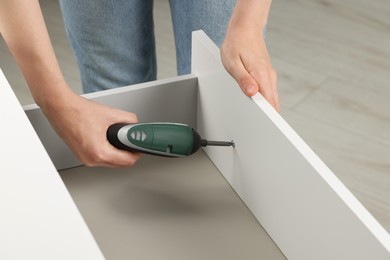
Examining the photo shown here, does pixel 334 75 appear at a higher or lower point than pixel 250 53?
lower

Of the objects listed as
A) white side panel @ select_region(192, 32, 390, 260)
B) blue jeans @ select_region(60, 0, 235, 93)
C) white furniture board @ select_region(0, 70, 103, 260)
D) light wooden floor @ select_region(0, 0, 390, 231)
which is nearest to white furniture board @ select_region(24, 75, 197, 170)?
white side panel @ select_region(192, 32, 390, 260)

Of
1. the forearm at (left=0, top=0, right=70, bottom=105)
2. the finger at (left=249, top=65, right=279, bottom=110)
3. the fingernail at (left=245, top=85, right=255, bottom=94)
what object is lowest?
the finger at (left=249, top=65, right=279, bottom=110)

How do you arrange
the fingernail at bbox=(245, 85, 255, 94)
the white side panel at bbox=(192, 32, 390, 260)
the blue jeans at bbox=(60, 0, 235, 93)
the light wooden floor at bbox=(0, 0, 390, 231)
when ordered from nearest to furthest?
the white side panel at bbox=(192, 32, 390, 260), the fingernail at bbox=(245, 85, 255, 94), the blue jeans at bbox=(60, 0, 235, 93), the light wooden floor at bbox=(0, 0, 390, 231)

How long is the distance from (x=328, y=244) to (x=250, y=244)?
16 centimetres

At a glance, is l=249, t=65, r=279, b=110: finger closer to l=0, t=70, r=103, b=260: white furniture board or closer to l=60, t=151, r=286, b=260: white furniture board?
l=60, t=151, r=286, b=260: white furniture board

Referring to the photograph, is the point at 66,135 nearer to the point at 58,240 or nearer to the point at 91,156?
the point at 91,156

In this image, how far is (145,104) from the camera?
100 centimetres

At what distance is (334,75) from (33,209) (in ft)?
4.81

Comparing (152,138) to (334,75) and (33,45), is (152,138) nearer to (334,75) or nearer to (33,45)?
(33,45)

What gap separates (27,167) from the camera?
0.61 metres

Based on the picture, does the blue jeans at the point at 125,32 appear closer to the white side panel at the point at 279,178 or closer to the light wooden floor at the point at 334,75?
the white side panel at the point at 279,178

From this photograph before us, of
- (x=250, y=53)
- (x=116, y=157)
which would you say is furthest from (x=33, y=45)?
(x=250, y=53)

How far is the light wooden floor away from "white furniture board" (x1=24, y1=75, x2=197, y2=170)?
65 centimetres

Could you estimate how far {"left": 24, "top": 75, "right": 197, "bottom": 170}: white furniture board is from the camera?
3.17ft
